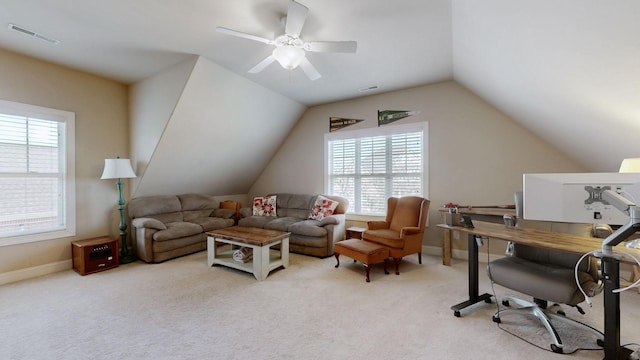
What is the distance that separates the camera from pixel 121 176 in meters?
3.71

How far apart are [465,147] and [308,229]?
9.02 feet

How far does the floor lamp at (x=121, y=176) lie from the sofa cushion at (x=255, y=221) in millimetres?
1729

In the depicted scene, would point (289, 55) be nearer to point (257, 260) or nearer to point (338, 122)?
point (257, 260)

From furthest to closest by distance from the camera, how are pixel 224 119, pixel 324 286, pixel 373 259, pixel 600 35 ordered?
1. pixel 224 119
2. pixel 373 259
3. pixel 324 286
4. pixel 600 35

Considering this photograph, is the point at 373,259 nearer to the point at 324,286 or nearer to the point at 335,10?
the point at 324,286

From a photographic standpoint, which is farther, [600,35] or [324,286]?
[324,286]

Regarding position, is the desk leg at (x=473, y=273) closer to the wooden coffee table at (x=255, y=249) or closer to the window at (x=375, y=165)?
the window at (x=375, y=165)

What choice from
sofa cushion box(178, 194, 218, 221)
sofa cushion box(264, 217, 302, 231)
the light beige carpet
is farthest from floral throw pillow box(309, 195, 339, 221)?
sofa cushion box(178, 194, 218, 221)

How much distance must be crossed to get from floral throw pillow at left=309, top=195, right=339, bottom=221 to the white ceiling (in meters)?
2.16

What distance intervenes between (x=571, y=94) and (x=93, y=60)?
5.31 m

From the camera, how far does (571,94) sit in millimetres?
2311

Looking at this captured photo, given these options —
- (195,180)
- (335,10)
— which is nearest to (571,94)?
(335,10)

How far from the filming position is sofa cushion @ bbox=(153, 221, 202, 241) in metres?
3.85

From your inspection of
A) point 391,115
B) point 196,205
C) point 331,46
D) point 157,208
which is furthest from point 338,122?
point 157,208
